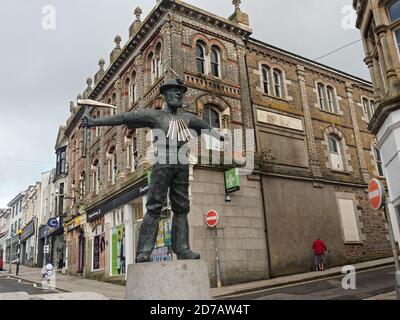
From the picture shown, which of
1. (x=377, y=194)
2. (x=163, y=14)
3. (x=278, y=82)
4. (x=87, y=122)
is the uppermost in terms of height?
(x=163, y=14)

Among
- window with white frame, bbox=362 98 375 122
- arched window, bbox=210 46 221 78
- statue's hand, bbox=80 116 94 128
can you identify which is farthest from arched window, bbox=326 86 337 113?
statue's hand, bbox=80 116 94 128

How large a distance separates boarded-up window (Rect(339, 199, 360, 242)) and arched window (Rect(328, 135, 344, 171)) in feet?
6.59

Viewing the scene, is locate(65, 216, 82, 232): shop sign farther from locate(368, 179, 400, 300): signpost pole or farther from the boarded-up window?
locate(368, 179, 400, 300): signpost pole

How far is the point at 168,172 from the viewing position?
577 cm

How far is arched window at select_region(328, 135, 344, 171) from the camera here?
21.2 metres

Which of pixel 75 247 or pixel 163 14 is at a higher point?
pixel 163 14

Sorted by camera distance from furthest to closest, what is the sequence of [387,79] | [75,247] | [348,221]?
[75,247], [348,221], [387,79]

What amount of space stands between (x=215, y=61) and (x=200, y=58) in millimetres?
924

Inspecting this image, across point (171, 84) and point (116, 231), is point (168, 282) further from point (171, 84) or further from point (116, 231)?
point (116, 231)

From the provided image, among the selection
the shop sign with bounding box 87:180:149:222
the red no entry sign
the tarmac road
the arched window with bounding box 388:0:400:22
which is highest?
the arched window with bounding box 388:0:400:22

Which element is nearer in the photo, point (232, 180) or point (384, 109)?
point (384, 109)

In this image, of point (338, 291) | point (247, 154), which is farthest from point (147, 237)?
point (247, 154)

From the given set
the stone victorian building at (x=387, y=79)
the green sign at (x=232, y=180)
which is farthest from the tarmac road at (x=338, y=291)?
the green sign at (x=232, y=180)

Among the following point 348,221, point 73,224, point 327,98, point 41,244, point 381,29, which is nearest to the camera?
point 381,29
